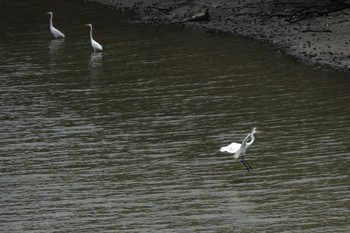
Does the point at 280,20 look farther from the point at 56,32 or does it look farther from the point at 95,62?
the point at 56,32

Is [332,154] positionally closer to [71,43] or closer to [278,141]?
[278,141]

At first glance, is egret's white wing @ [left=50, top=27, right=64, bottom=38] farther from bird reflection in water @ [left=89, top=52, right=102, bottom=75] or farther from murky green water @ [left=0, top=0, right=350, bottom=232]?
bird reflection in water @ [left=89, top=52, right=102, bottom=75]

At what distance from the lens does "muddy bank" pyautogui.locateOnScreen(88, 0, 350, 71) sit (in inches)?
1132

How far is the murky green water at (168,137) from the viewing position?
16562mm

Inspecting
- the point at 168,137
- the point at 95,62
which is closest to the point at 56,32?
the point at 95,62

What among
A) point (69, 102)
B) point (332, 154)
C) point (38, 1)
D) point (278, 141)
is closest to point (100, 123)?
point (69, 102)

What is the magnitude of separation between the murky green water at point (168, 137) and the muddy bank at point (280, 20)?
829 millimetres

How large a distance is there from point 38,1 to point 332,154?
1084 inches

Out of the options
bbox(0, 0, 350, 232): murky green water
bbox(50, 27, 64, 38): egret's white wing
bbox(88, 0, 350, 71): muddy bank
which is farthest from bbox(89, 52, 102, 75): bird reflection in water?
bbox(88, 0, 350, 71): muddy bank

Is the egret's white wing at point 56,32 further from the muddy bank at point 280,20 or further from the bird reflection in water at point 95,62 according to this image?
the muddy bank at point 280,20

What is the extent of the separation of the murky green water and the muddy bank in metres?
0.83

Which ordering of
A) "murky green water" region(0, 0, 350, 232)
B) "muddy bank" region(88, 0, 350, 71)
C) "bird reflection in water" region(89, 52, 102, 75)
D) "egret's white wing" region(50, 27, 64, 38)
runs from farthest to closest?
"egret's white wing" region(50, 27, 64, 38) → "bird reflection in water" region(89, 52, 102, 75) → "muddy bank" region(88, 0, 350, 71) → "murky green water" region(0, 0, 350, 232)

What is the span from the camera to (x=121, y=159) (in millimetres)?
19969

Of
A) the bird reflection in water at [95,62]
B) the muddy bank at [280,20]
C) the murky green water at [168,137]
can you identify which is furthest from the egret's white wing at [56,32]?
the muddy bank at [280,20]
